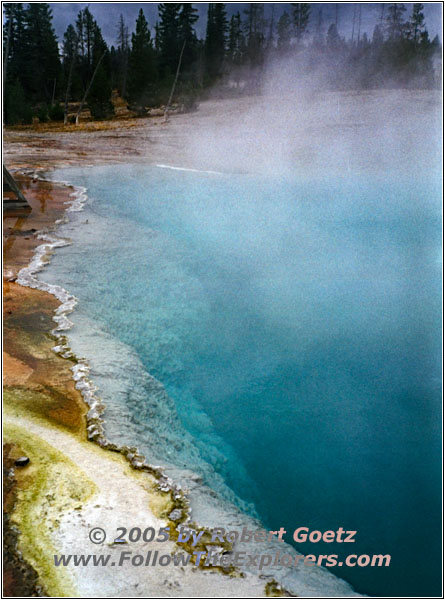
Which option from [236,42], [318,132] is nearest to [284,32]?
[236,42]

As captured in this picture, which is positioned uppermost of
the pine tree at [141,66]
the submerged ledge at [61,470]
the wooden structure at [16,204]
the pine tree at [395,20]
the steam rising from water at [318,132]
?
the pine tree at [395,20]

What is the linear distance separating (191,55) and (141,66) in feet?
16.1

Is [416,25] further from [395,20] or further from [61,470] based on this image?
[61,470]

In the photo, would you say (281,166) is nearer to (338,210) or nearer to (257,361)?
(338,210)

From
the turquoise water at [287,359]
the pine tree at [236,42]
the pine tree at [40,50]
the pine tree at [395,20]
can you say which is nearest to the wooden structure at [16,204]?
the turquoise water at [287,359]

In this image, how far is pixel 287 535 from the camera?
2.64m

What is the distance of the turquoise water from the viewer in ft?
9.49

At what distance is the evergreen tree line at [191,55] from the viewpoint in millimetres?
20234

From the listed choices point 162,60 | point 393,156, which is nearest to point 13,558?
point 393,156

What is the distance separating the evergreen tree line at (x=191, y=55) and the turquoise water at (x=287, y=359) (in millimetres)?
14913

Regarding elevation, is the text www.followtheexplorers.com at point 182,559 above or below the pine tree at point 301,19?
below

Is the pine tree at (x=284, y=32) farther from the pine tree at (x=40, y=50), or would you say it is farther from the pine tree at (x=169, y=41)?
the pine tree at (x=40, y=50)

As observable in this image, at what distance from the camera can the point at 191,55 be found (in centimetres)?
2452

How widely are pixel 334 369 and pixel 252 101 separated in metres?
20.7
